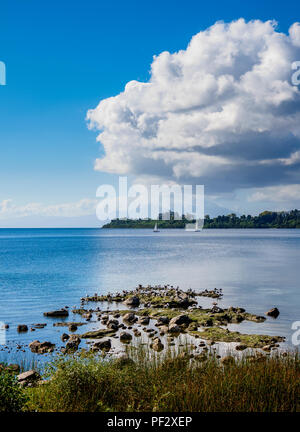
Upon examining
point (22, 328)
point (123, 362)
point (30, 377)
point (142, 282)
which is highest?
point (123, 362)

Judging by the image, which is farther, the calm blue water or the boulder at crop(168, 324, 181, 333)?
the calm blue water

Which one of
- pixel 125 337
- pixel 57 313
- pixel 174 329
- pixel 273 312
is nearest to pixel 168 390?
pixel 125 337

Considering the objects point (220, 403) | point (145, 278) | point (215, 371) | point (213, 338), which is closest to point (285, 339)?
point (213, 338)

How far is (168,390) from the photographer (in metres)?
10.8

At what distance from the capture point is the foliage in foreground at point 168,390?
997 centimetres

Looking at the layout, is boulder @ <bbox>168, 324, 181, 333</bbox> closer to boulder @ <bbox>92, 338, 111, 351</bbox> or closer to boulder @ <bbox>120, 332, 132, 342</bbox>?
boulder @ <bbox>120, 332, 132, 342</bbox>

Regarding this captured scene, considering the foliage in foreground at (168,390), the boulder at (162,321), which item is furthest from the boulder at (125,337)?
the foliage in foreground at (168,390)

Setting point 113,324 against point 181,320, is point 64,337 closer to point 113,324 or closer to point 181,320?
point 113,324

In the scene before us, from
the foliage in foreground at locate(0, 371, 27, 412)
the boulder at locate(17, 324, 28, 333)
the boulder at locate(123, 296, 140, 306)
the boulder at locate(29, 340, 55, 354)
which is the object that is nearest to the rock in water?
the foliage in foreground at locate(0, 371, 27, 412)

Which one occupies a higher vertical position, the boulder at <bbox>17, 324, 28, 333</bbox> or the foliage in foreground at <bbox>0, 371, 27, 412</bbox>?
the foliage in foreground at <bbox>0, 371, 27, 412</bbox>

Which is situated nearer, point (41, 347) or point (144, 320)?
point (41, 347)

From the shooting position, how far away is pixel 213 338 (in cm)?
2220

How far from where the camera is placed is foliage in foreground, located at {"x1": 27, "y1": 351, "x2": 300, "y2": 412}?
997cm
